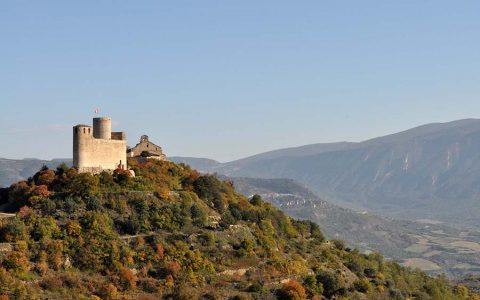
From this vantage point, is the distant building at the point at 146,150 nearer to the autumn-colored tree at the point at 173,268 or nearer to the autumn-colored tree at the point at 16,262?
the autumn-colored tree at the point at 173,268

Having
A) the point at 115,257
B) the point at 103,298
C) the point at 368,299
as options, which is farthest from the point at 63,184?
the point at 368,299

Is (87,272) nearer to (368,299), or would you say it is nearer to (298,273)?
(298,273)

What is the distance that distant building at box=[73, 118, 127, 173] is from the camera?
64.8 metres

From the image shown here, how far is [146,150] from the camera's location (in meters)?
81.4

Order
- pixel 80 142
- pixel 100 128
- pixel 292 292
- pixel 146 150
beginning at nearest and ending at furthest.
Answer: pixel 292 292, pixel 80 142, pixel 100 128, pixel 146 150

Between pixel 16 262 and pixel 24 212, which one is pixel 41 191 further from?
pixel 16 262

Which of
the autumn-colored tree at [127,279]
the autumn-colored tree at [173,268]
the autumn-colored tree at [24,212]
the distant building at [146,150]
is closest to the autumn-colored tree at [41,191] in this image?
the autumn-colored tree at [24,212]

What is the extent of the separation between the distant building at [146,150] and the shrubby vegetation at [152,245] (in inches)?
151

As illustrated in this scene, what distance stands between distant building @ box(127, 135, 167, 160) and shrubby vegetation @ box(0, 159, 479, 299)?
3839mm

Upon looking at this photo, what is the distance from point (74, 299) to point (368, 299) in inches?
1277

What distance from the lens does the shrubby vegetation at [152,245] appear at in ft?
175

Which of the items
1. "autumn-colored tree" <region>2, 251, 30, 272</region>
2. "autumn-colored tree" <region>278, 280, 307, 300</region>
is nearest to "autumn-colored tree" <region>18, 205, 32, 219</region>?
"autumn-colored tree" <region>2, 251, 30, 272</region>

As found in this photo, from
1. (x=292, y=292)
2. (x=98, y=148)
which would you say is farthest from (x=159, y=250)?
(x=98, y=148)

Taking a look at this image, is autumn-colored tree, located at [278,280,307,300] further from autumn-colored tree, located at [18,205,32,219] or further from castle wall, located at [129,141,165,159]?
castle wall, located at [129,141,165,159]
